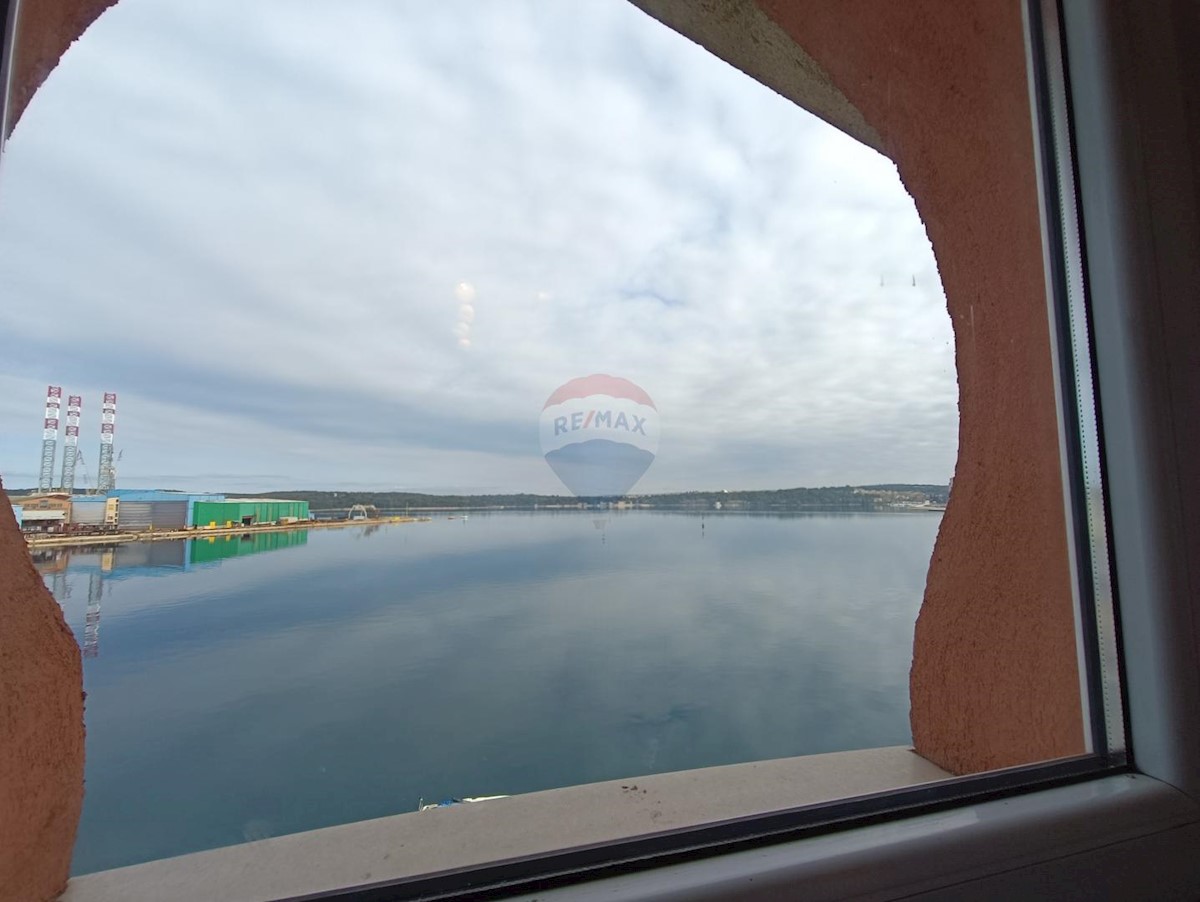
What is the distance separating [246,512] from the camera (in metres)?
1.92

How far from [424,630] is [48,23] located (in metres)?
4.77

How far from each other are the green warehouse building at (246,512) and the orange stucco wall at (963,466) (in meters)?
0.72

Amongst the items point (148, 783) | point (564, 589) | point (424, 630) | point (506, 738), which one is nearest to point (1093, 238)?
point (148, 783)

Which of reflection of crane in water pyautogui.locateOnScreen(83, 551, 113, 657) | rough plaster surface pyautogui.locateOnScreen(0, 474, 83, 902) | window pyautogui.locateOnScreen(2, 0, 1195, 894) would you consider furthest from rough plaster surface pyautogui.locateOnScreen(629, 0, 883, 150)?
reflection of crane in water pyautogui.locateOnScreen(83, 551, 113, 657)

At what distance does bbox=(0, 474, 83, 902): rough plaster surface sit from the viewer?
0.84 metres

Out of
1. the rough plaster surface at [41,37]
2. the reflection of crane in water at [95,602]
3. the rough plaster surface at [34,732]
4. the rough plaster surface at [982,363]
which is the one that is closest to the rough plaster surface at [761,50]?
the rough plaster surface at [982,363]

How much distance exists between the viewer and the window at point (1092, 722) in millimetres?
470

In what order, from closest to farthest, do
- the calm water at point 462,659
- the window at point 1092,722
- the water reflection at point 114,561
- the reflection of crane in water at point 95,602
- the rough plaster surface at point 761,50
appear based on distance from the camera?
the window at point 1092,722
the water reflection at point 114,561
the reflection of crane in water at point 95,602
the calm water at point 462,659
the rough plaster surface at point 761,50

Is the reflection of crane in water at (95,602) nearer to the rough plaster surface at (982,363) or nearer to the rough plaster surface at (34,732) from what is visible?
the rough plaster surface at (34,732)

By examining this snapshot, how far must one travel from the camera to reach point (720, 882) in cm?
42

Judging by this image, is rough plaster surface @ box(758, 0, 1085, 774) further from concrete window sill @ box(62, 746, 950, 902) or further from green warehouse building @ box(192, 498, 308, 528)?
green warehouse building @ box(192, 498, 308, 528)

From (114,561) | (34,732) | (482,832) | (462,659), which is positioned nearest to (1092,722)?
(482,832)

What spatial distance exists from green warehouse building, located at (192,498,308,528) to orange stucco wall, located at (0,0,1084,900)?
721mm

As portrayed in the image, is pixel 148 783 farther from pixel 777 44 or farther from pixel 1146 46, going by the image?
pixel 777 44
